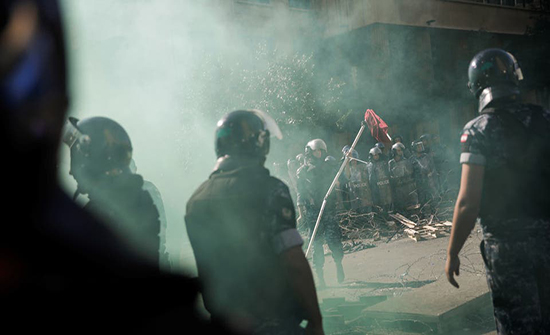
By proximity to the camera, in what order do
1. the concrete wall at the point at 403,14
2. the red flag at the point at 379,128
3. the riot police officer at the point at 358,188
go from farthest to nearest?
the concrete wall at the point at 403,14 < the riot police officer at the point at 358,188 < the red flag at the point at 379,128

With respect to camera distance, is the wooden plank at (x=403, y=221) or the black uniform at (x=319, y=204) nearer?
the black uniform at (x=319, y=204)

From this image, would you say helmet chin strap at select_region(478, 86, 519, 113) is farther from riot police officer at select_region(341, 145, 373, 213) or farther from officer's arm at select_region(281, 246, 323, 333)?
riot police officer at select_region(341, 145, 373, 213)

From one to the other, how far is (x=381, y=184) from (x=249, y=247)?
9844 mm

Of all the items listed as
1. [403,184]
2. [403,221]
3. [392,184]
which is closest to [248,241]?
[403,221]

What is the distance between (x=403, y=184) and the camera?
36.6 ft

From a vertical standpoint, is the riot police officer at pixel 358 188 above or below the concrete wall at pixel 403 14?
below

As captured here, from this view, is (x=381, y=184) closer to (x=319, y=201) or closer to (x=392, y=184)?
(x=392, y=184)

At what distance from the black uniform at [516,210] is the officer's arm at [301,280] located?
116cm

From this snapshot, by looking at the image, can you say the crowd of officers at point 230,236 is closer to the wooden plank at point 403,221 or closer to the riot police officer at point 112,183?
the riot police officer at point 112,183

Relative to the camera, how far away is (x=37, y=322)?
2.12 meters

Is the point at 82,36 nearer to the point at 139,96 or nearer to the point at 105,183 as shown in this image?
the point at 139,96

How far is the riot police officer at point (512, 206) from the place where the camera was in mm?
2398

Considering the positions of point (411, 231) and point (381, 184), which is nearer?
point (411, 231)

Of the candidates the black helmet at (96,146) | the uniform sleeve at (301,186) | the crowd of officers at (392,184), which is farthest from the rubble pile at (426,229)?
the black helmet at (96,146)
